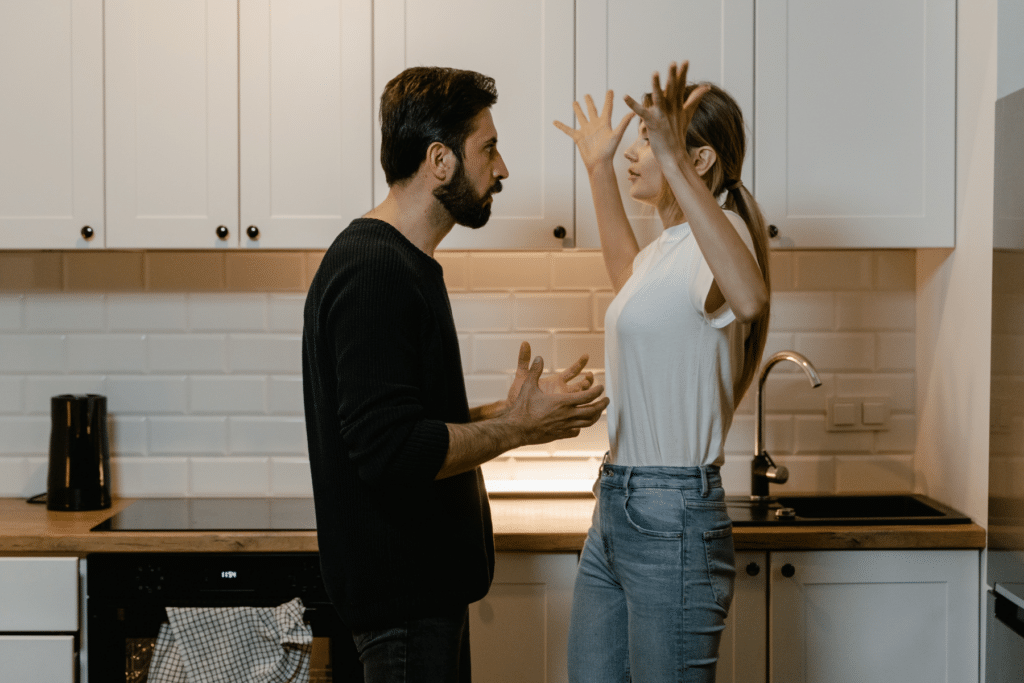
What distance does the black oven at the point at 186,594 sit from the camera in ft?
6.35

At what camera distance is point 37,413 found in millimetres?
2455

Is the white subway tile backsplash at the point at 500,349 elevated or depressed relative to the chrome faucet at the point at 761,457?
elevated

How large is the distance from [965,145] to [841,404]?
75 centimetres

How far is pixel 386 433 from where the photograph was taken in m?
1.30

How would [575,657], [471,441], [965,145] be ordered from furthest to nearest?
[965,145] → [575,657] → [471,441]

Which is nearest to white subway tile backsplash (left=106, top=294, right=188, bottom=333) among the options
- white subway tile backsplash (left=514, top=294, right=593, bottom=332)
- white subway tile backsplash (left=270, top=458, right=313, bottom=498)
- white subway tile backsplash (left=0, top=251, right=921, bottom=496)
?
white subway tile backsplash (left=0, top=251, right=921, bottom=496)

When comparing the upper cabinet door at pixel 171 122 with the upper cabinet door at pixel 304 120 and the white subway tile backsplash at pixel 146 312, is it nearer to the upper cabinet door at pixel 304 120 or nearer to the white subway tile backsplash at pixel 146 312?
the upper cabinet door at pixel 304 120

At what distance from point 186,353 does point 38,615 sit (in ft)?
2.57

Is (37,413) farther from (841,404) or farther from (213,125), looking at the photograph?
(841,404)

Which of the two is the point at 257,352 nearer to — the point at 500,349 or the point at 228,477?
the point at 228,477

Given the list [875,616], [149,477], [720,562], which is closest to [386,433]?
[720,562]

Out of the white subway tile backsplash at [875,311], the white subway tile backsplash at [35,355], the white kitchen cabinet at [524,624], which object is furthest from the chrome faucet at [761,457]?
the white subway tile backsplash at [35,355]

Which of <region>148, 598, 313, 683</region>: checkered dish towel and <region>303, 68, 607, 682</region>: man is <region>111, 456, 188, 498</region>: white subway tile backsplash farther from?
<region>303, 68, 607, 682</region>: man

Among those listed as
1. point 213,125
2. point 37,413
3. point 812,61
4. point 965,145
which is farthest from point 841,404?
point 37,413
